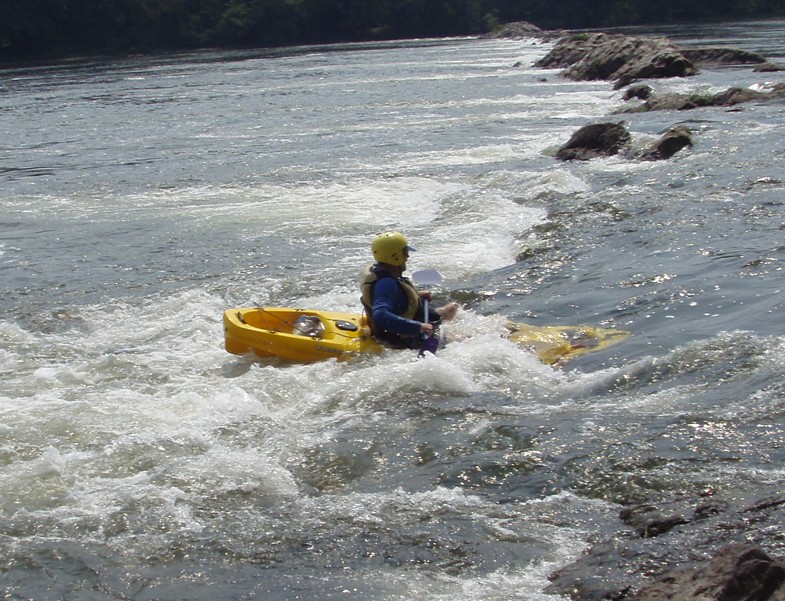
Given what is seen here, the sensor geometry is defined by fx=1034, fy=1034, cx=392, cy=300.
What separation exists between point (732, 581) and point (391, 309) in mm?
4892

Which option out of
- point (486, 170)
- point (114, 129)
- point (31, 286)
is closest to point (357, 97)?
point (114, 129)

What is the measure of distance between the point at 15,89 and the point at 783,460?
141ft

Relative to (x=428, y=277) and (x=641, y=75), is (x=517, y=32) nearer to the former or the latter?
(x=641, y=75)

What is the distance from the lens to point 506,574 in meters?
5.00

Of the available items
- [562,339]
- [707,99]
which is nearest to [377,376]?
[562,339]

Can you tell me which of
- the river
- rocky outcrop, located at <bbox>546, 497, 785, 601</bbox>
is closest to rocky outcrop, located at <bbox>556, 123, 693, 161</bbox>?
the river

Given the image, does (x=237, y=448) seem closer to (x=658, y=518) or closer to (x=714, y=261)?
(x=658, y=518)

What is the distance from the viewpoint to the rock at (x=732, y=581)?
4.04m

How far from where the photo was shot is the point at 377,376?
8102 mm

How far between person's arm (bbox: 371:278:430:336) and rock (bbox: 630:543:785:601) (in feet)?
14.1

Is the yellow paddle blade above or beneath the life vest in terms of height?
beneath

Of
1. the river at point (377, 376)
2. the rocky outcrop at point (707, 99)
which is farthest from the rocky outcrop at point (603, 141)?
the rocky outcrop at point (707, 99)

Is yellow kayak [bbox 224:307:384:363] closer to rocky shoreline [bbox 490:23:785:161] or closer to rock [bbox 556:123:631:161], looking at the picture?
rocky shoreline [bbox 490:23:785:161]

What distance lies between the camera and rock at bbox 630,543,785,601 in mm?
4043
